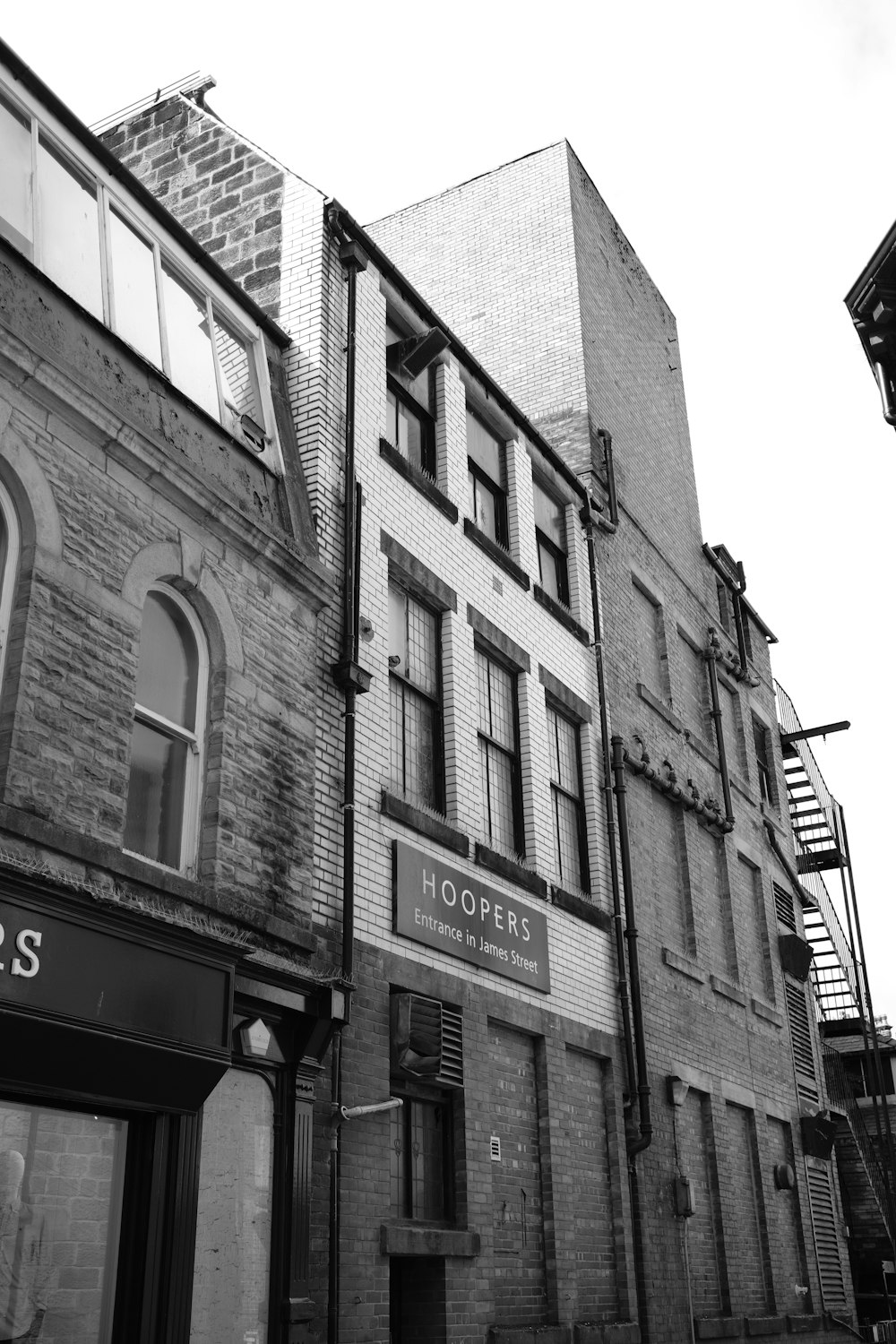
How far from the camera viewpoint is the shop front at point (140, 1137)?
6.95 metres

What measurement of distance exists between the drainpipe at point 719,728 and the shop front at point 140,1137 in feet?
38.7

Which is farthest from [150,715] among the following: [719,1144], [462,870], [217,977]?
[719,1144]

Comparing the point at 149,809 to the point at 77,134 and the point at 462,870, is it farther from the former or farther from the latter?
the point at 77,134

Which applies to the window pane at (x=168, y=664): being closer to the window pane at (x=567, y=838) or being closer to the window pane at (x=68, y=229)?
the window pane at (x=68, y=229)

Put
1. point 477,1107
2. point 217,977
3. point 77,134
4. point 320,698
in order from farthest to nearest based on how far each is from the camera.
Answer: point 477,1107
point 320,698
point 77,134
point 217,977

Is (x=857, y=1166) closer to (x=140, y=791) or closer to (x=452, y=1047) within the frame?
(x=452, y=1047)

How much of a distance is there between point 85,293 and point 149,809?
3.64m

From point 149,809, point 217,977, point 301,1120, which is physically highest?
point 149,809

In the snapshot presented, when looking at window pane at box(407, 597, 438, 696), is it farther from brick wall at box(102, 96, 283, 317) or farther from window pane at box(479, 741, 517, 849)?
brick wall at box(102, 96, 283, 317)

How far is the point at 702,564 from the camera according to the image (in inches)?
863

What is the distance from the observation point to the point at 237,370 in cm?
1128

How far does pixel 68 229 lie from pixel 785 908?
16.8 m

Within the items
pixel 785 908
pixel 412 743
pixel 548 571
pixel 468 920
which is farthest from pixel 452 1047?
pixel 785 908

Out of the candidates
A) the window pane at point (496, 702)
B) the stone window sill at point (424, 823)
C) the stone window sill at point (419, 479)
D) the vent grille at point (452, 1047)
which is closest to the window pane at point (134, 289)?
the stone window sill at point (419, 479)
